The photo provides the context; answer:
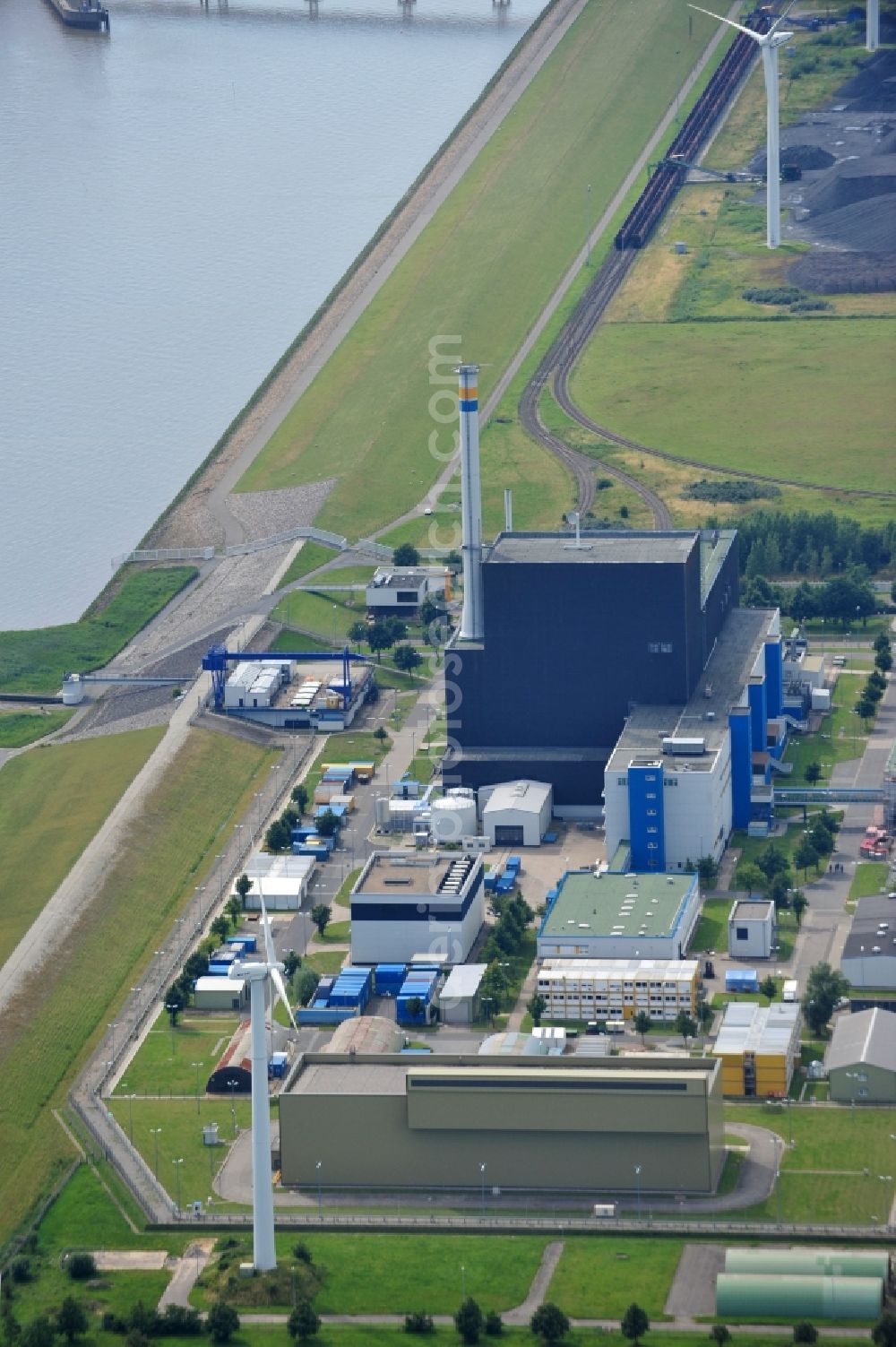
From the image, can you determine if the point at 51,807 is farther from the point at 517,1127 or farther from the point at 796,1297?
the point at 796,1297

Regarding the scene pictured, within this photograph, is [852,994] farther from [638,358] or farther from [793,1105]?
[638,358]

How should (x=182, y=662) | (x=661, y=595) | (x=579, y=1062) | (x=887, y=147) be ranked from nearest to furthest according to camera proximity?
(x=579, y=1062), (x=661, y=595), (x=182, y=662), (x=887, y=147)

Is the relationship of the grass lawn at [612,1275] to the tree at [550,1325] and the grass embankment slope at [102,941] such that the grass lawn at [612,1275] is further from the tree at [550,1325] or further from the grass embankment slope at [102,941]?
the grass embankment slope at [102,941]

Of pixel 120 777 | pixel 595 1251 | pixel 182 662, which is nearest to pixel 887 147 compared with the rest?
pixel 182 662

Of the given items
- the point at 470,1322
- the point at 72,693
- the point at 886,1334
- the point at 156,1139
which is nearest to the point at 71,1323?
the point at 470,1322

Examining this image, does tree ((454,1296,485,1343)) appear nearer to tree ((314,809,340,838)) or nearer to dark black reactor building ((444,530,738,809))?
tree ((314,809,340,838))

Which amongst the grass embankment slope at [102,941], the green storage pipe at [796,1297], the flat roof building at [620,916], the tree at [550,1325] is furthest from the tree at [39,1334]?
the flat roof building at [620,916]
